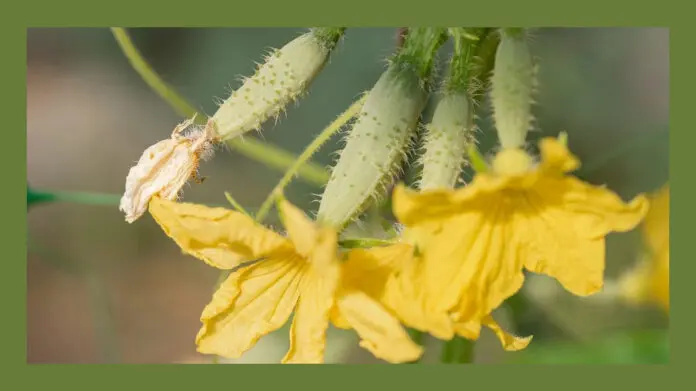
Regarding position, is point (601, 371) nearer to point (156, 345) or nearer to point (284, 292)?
point (284, 292)

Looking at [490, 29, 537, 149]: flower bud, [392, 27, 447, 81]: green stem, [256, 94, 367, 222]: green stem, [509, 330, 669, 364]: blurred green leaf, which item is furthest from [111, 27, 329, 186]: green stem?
[509, 330, 669, 364]: blurred green leaf

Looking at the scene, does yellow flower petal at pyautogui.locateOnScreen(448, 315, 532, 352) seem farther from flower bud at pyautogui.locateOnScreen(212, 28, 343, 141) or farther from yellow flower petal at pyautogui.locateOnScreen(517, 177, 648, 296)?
flower bud at pyautogui.locateOnScreen(212, 28, 343, 141)

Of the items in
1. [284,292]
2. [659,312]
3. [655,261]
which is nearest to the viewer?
[284,292]

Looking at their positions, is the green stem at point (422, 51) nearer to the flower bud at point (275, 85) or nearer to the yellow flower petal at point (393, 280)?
the flower bud at point (275, 85)

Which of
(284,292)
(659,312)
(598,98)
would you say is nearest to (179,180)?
(284,292)

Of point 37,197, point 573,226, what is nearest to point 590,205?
point 573,226

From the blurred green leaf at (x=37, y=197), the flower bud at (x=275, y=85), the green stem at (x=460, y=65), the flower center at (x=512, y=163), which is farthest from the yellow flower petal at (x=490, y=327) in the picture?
the blurred green leaf at (x=37, y=197)

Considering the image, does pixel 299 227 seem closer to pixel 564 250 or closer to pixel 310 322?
pixel 310 322

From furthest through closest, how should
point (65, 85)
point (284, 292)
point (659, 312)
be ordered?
point (65, 85), point (659, 312), point (284, 292)
